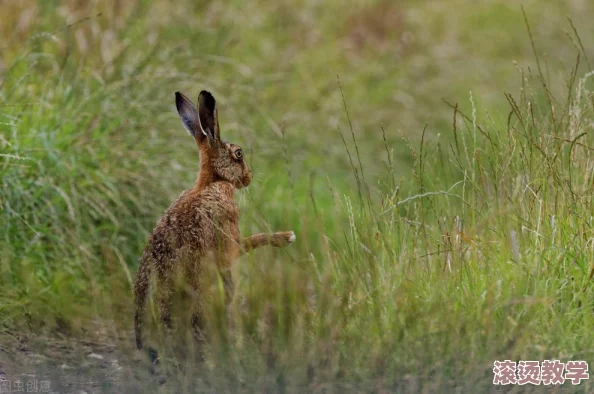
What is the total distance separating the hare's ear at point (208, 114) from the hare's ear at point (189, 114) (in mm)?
70

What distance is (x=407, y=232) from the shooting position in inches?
191

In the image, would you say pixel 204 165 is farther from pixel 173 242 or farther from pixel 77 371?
pixel 77 371

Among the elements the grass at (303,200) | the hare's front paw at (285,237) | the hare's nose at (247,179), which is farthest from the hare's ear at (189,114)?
the hare's front paw at (285,237)

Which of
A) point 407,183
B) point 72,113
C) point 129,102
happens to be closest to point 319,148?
point 407,183

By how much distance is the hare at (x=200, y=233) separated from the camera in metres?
4.63

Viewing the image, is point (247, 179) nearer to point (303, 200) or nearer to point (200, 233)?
point (200, 233)

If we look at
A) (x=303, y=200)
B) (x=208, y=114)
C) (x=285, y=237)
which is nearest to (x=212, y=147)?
(x=208, y=114)

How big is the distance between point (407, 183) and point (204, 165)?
3.97 metres

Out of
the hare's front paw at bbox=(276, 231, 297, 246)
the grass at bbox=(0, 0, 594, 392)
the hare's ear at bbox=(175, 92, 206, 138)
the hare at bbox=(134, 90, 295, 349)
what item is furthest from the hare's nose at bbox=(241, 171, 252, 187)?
the hare's front paw at bbox=(276, 231, 297, 246)

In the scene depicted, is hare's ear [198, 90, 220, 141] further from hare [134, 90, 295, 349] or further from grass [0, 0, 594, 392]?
grass [0, 0, 594, 392]

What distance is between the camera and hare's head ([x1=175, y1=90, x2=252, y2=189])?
17.0 ft

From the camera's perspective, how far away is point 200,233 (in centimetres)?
473

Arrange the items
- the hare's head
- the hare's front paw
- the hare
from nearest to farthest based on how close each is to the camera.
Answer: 1. the hare
2. the hare's front paw
3. the hare's head

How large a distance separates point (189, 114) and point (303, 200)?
3.13 m
